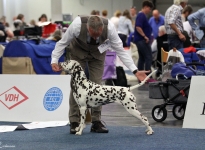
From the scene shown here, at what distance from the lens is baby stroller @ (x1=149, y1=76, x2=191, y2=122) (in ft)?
19.5

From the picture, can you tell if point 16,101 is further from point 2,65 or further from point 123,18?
point 123,18

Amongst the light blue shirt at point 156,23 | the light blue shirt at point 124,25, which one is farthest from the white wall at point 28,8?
the light blue shirt at point 156,23

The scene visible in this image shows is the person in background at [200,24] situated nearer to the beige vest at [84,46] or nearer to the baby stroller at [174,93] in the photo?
the baby stroller at [174,93]

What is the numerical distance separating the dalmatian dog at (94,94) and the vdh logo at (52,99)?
0.98 metres

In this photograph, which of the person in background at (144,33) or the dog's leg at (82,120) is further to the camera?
the person in background at (144,33)

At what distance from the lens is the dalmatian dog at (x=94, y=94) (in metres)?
4.77

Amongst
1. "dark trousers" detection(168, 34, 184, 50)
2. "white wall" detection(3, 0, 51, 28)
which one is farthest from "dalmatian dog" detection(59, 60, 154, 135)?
"white wall" detection(3, 0, 51, 28)

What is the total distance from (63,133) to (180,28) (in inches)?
156

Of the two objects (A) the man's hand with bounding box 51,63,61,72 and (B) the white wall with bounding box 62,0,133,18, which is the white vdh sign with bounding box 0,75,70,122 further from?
(B) the white wall with bounding box 62,0,133,18

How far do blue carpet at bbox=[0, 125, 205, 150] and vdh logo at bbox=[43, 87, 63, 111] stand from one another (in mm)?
569

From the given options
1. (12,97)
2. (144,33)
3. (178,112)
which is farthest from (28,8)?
(178,112)

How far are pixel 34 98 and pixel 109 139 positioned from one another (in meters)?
1.53

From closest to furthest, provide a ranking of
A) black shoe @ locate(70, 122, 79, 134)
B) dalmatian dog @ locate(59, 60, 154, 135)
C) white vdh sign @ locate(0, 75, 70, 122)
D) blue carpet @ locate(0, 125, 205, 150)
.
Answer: blue carpet @ locate(0, 125, 205, 150) < dalmatian dog @ locate(59, 60, 154, 135) < black shoe @ locate(70, 122, 79, 134) < white vdh sign @ locate(0, 75, 70, 122)

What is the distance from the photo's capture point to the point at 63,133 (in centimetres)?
510
